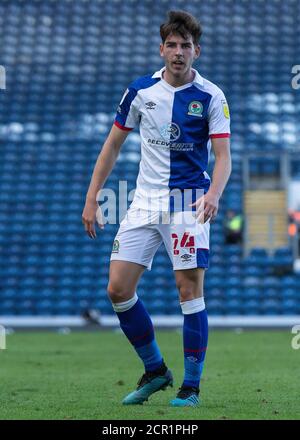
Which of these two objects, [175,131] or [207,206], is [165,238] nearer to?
[207,206]

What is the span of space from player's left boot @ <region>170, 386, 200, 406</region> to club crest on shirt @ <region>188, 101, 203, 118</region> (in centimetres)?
157

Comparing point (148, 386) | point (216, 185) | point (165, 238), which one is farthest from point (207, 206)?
point (148, 386)

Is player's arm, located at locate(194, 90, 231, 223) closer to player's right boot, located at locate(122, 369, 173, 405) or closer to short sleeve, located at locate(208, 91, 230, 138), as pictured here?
short sleeve, located at locate(208, 91, 230, 138)

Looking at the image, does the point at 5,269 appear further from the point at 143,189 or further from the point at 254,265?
the point at 143,189

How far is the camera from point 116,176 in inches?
763

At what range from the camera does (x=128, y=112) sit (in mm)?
5789

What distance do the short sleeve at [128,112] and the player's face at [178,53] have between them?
29cm

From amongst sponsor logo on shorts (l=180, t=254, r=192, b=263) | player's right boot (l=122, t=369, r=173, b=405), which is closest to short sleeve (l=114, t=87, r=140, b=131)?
sponsor logo on shorts (l=180, t=254, r=192, b=263)

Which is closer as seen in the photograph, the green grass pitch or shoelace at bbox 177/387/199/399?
the green grass pitch

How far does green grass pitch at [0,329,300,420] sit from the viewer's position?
5227mm

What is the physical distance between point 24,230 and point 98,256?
161 centimetres

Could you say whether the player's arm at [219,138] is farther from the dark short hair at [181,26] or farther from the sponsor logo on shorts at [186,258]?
the dark short hair at [181,26]

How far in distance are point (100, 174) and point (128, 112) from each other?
403 millimetres
